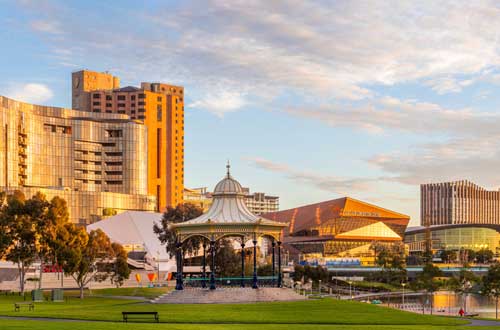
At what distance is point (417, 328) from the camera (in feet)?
189

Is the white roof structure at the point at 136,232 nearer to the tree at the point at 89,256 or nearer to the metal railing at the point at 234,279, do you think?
the tree at the point at 89,256

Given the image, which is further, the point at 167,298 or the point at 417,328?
the point at 167,298

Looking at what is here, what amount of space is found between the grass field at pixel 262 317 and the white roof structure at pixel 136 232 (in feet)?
296

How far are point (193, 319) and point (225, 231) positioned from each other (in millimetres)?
28401

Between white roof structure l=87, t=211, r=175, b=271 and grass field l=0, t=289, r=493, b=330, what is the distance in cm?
9035

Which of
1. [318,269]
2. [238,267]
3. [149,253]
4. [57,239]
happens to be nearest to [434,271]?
[318,269]

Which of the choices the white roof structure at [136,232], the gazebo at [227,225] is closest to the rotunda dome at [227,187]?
the gazebo at [227,225]

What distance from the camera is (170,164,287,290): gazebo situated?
3526 inches

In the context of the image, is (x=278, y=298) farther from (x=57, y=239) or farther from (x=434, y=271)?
(x=434, y=271)

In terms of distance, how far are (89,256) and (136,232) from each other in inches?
2811

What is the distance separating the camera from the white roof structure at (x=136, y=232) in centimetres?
16885

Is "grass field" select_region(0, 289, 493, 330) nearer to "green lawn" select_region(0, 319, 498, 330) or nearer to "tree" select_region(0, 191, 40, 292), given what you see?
"green lawn" select_region(0, 319, 498, 330)

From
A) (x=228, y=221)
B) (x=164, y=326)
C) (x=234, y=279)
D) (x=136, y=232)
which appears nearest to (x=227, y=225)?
(x=228, y=221)

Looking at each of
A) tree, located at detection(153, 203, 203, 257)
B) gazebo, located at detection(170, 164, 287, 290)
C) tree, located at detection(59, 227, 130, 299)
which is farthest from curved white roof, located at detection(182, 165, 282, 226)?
tree, located at detection(153, 203, 203, 257)
